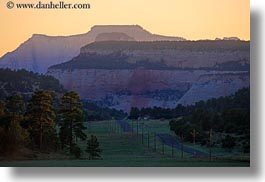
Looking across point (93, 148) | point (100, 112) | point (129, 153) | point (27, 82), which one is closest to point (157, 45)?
point (100, 112)

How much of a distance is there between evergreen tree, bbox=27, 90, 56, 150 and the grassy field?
1.04 ft

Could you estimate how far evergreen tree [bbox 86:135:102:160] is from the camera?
1098 centimetres

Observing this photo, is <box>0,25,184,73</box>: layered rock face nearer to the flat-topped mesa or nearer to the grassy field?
the flat-topped mesa

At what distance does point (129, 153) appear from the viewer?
11039 millimetres

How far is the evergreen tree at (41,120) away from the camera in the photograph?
11031 millimetres

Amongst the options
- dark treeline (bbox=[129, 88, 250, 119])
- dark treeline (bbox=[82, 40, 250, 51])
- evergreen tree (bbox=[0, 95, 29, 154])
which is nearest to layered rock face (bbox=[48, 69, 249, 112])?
dark treeline (bbox=[129, 88, 250, 119])

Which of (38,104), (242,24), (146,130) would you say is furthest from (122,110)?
(242,24)

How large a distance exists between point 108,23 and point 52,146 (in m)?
Result: 1.77

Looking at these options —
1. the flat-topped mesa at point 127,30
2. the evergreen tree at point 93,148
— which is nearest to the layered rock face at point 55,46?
the flat-topped mesa at point 127,30

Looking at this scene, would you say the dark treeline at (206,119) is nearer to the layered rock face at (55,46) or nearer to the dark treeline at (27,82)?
the layered rock face at (55,46)

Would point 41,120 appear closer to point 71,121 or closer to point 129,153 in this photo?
point 71,121

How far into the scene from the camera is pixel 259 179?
35.7ft

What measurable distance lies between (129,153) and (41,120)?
1231mm

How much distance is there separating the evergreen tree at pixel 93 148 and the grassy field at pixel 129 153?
0.17 feet
